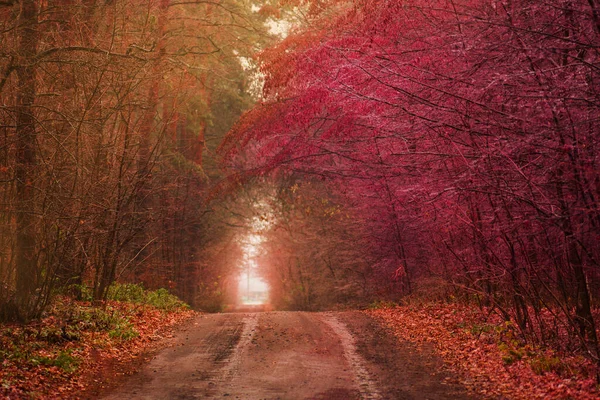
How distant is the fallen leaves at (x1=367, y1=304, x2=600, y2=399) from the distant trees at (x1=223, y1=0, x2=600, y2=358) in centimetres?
38

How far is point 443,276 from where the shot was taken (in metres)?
15.6

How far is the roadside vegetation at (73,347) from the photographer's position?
816 cm

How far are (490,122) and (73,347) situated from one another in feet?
25.0

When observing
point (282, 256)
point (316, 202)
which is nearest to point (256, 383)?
point (316, 202)

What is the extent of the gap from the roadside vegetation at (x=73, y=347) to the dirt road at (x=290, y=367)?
0.61 meters

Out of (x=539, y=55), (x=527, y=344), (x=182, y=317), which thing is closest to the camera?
(x=539, y=55)

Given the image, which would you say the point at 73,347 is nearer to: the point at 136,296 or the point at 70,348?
the point at 70,348

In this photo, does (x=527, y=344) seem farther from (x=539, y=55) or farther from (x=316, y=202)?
(x=316, y=202)

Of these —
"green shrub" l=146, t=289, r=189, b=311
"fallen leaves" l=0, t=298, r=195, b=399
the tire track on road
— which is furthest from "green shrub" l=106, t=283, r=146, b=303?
the tire track on road

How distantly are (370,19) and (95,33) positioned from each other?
5939 millimetres

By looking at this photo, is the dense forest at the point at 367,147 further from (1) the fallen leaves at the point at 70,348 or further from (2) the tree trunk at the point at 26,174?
(1) the fallen leaves at the point at 70,348

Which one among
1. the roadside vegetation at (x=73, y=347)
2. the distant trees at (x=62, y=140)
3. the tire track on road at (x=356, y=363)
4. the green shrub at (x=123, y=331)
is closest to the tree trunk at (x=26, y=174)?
the distant trees at (x=62, y=140)

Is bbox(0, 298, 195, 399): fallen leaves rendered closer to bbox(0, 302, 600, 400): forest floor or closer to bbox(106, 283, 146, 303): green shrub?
bbox(0, 302, 600, 400): forest floor

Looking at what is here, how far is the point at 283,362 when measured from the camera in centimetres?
1009
